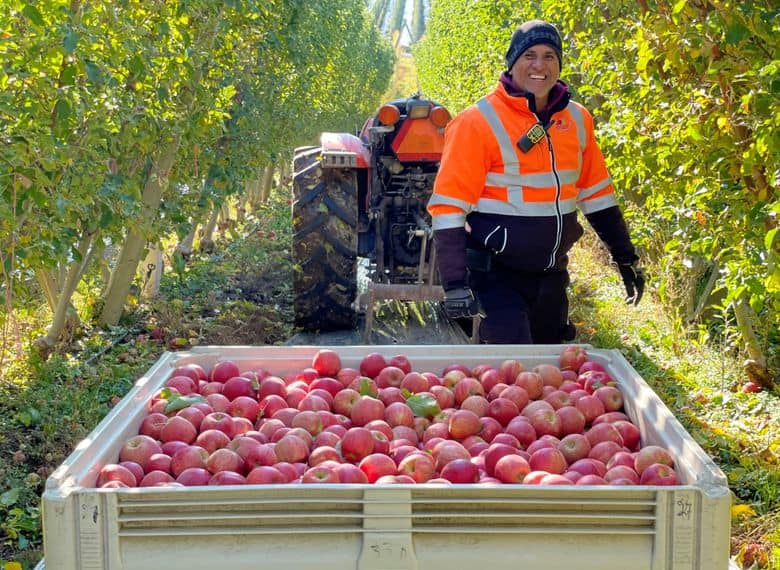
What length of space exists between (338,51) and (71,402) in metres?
17.6

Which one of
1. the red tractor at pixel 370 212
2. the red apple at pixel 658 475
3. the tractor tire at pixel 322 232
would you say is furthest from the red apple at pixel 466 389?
the tractor tire at pixel 322 232

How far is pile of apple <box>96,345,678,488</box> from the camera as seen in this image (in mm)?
2438

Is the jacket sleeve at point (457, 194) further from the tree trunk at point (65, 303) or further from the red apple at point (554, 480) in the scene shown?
the tree trunk at point (65, 303)

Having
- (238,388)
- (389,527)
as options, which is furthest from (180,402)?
(389,527)

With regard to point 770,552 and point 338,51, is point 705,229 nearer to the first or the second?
point 770,552

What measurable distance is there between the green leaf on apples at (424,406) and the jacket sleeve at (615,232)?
6.51 feet

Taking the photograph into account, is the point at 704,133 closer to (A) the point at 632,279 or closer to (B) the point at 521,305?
(A) the point at 632,279

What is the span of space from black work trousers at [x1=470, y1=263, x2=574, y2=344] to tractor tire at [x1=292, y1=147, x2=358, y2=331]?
9.65 ft

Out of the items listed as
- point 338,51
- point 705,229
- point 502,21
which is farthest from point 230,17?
point 338,51

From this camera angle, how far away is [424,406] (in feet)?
9.66

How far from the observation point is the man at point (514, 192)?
410 cm

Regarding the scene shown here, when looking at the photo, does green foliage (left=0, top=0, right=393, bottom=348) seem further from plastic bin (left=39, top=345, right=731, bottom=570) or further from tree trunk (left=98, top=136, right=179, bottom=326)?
plastic bin (left=39, top=345, right=731, bottom=570)

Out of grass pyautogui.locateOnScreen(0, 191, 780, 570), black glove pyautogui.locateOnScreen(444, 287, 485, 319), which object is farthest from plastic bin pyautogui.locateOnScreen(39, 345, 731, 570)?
black glove pyautogui.locateOnScreen(444, 287, 485, 319)

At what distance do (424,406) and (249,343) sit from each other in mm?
4684
